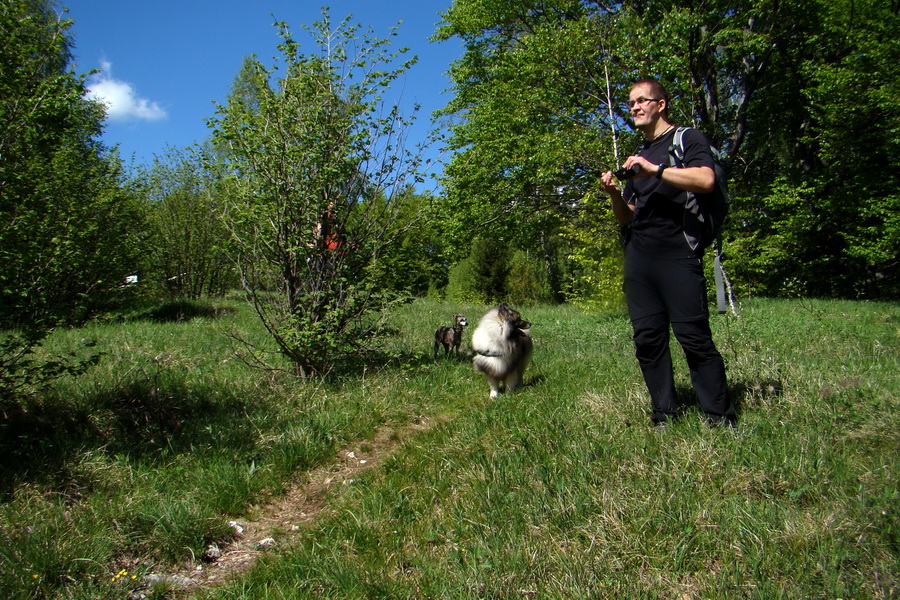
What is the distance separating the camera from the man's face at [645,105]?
3.35m

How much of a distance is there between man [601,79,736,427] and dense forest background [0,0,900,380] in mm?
3019

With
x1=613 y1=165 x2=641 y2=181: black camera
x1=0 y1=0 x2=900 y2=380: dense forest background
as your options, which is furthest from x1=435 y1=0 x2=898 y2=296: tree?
x1=613 y1=165 x2=641 y2=181: black camera

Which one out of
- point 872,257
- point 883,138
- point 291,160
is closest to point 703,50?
point 883,138

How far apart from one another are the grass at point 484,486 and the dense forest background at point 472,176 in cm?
94

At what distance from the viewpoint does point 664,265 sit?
329cm

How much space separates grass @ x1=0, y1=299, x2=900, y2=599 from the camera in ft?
7.14

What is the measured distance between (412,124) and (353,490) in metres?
4.20

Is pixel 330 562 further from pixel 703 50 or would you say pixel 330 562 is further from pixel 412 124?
pixel 703 50

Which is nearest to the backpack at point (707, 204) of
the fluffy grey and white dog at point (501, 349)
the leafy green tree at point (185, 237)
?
the fluffy grey and white dog at point (501, 349)

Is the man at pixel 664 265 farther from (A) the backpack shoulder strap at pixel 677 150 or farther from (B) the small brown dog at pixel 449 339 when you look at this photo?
(B) the small brown dog at pixel 449 339

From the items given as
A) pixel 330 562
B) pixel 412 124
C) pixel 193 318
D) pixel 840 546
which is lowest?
pixel 330 562

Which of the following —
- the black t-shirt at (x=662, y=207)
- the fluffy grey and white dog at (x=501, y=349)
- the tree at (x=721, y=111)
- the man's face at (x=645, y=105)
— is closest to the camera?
the black t-shirt at (x=662, y=207)

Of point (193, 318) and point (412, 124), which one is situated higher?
point (412, 124)

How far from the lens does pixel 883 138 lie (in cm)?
1514
